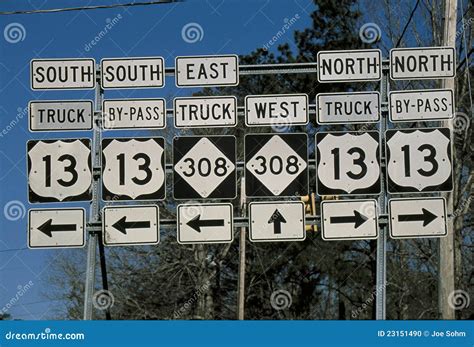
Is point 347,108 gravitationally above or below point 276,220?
above

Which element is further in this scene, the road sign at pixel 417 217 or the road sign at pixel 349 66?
the road sign at pixel 349 66

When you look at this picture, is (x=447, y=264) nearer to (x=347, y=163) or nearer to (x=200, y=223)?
(x=347, y=163)

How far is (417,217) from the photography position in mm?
10445

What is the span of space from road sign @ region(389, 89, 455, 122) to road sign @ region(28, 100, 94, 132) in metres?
3.71

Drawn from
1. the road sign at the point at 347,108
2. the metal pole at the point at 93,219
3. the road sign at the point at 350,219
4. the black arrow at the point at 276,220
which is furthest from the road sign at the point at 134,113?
the road sign at the point at 350,219

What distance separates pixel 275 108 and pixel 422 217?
216 centimetres

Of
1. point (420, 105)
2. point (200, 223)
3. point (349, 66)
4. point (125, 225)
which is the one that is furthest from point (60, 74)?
point (420, 105)

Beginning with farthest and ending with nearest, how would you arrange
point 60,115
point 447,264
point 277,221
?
point 447,264, point 60,115, point 277,221

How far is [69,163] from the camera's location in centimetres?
1073

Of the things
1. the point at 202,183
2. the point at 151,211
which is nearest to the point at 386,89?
the point at 202,183

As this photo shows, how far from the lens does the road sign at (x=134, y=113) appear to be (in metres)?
10.6

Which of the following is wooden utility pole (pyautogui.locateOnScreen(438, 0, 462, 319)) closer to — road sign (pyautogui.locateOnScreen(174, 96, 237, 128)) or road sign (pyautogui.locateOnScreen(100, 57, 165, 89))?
road sign (pyautogui.locateOnScreen(174, 96, 237, 128))

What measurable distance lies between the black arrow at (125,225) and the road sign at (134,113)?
114cm

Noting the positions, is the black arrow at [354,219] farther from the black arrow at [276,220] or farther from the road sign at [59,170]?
the road sign at [59,170]
